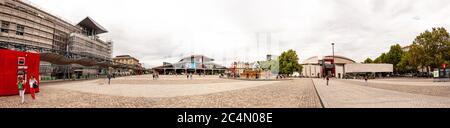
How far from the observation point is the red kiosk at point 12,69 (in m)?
14.0

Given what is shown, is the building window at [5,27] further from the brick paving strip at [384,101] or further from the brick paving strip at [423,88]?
the brick paving strip at [423,88]

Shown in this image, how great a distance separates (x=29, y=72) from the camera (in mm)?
15938

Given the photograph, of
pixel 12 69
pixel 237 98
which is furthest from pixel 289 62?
pixel 12 69

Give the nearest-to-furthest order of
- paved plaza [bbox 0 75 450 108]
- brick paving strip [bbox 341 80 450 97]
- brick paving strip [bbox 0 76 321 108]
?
1. brick paving strip [bbox 0 76 321 108]
2. paved plaza [bbox 0 75 450 108]
3. brick paving strip [bbox 341 80 450 97]

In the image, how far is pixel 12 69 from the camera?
14.6m

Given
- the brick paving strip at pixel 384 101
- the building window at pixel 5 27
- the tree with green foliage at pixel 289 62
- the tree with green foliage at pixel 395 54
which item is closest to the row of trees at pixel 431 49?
the tree with green foliage at pixel 395 54

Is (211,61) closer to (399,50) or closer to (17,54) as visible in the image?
(399,50)

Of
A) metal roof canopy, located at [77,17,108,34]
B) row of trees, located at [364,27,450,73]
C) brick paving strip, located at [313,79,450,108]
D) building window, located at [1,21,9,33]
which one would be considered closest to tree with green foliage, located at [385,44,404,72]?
row of trees, located at [364,27,450,73]

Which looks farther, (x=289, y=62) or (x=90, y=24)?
(x=90, y=24)

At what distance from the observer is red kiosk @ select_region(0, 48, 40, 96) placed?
550 inches

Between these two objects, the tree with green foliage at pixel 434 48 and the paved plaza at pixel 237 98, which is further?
the tree with green foliage at pixel 434 48

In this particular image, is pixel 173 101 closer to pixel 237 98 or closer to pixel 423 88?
pixel 237 98

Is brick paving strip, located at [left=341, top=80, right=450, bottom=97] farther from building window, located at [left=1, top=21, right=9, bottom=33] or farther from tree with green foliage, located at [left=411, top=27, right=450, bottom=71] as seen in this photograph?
building window, located at [left=1, top=21, right=9, bottom=33]
